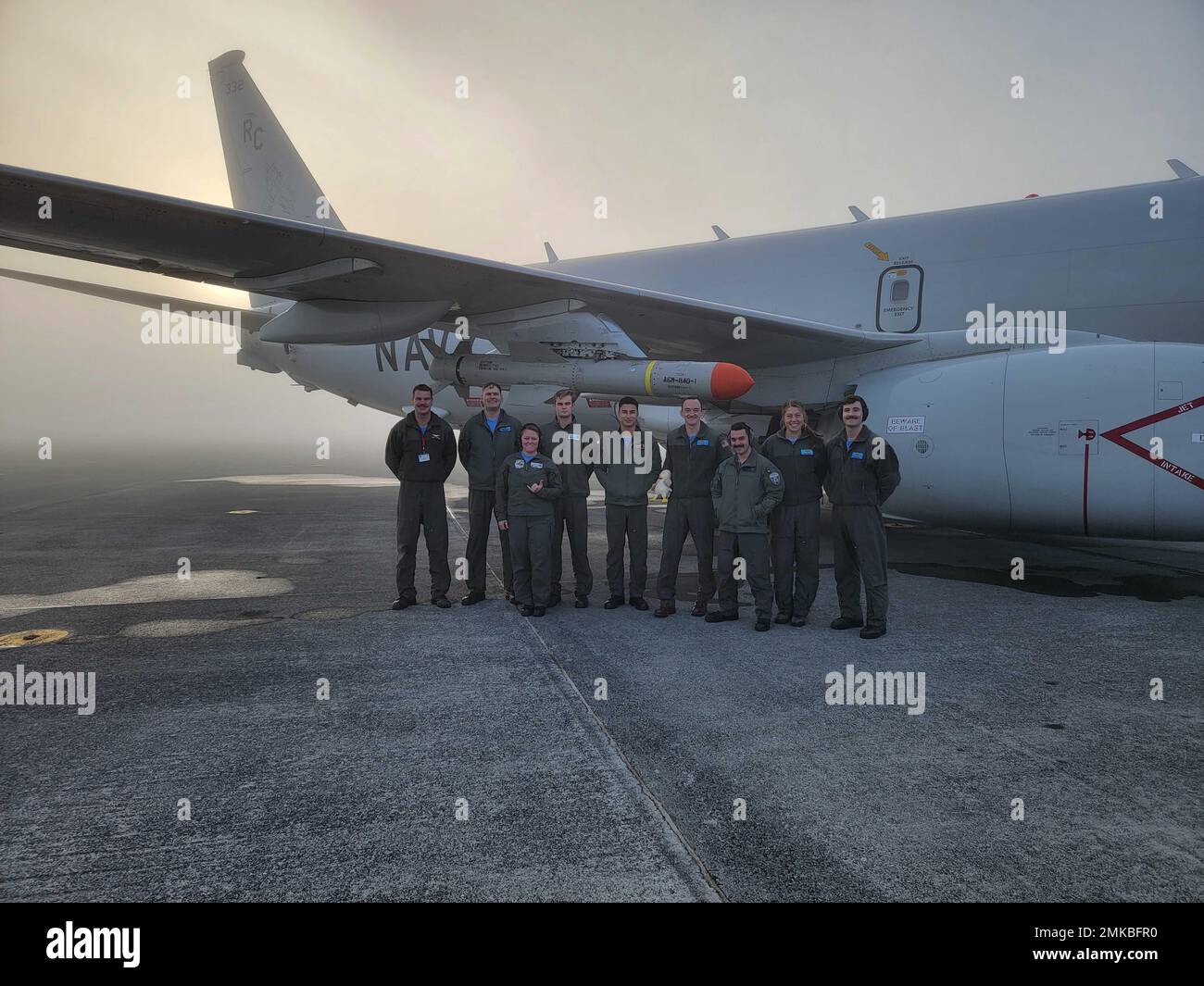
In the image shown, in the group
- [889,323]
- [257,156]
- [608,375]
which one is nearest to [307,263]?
[608,375]

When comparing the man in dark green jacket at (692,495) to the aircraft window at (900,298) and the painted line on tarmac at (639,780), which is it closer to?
the painted line on tarmac at (639,780)

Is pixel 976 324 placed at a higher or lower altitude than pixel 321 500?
higher

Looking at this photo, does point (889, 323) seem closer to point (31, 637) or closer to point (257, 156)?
point (31, 637)

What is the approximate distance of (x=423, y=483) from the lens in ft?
22.3

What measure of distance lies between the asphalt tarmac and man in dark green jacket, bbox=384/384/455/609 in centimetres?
47

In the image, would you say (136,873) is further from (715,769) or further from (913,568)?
(913,568)

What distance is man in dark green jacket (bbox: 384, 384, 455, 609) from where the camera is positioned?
6672mm

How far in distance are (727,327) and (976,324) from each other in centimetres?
281

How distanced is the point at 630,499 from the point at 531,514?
834mm

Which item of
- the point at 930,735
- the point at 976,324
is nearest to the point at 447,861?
the point at 930,735

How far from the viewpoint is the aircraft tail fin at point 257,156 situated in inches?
497

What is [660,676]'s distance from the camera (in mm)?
4672

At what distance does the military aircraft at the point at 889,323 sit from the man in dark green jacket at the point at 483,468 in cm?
85
